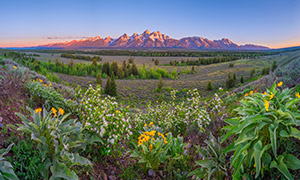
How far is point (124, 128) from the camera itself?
127 inches

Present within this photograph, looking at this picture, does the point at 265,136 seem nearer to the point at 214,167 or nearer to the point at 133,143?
the point at 214,167

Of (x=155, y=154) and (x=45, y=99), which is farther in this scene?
(x=45, y=99)

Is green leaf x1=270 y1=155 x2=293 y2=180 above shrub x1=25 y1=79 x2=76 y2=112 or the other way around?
the other way around

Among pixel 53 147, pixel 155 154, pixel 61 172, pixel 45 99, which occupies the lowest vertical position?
pixel 155 154

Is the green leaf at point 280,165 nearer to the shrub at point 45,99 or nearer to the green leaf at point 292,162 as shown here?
the green leaf at point 292,162

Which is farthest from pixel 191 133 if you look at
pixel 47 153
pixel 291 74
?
pixel 291 74

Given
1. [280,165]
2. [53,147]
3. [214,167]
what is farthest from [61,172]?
[280,165]

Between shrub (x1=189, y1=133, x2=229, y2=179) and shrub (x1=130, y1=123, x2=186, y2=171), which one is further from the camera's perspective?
shrub (x1=130, y1=123, x2=186, y2=171)

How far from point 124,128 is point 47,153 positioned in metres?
1.30

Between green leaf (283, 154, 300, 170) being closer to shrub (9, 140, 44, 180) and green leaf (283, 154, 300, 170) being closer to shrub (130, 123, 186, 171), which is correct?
shrub (130, 123, 186, 171)

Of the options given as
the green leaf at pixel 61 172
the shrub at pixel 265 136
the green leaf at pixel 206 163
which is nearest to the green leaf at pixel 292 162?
the shrub at pixel 265 136

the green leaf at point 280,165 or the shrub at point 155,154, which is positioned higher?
the green leaf at point 280,165

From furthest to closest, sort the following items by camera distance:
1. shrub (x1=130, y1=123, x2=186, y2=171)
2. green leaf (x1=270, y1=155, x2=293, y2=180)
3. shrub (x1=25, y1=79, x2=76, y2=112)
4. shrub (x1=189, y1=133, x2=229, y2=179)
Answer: shrub (x1=25, y1=79, x2=76, y2=112) → shrub (x1=130, y1=123, x2=186, y2=171) → shrub (x1=189, y1=133, x2=229, y2=179) → green leaf (x1=270, y1=155, x2=293, y2=180)

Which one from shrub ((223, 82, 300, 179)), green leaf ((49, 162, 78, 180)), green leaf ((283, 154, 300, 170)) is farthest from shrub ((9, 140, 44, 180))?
green leaf ((283, 154, 300, 170))
